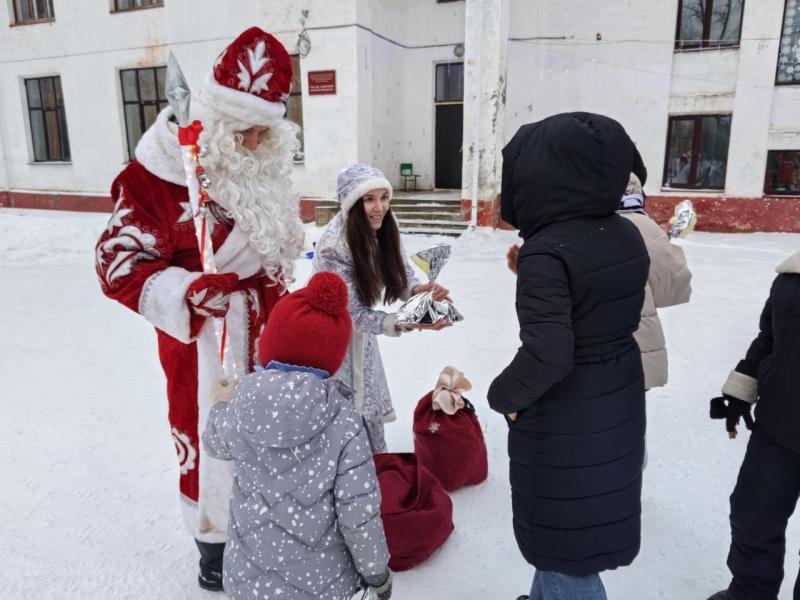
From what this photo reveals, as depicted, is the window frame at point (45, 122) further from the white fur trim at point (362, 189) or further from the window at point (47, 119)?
the white fur trim at point (362, 189)

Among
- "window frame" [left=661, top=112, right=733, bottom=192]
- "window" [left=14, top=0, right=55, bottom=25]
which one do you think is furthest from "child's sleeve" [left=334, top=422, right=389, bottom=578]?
"window" [left=14, top=0, right=55, bottom=25]

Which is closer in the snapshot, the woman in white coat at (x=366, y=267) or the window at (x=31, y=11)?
the woman in white coat at (x=366, y=267)

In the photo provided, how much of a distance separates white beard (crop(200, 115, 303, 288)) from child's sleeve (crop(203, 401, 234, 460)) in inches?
23.8

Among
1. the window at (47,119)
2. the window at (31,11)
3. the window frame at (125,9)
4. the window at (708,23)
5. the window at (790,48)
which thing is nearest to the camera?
the window at (790,48)

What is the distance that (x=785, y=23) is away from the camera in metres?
9.77

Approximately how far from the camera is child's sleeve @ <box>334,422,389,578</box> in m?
1.41

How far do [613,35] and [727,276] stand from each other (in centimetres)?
578

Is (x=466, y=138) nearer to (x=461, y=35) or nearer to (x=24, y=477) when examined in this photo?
(x=461, y=35)

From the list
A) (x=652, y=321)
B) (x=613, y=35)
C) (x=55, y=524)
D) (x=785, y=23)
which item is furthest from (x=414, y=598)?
(x=785, y=23)

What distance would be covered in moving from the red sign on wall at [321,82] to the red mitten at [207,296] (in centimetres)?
972

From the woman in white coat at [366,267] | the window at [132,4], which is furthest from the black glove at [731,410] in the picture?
the window at [132,4]

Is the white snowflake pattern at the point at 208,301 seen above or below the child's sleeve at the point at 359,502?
above

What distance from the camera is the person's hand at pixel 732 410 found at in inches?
74.2

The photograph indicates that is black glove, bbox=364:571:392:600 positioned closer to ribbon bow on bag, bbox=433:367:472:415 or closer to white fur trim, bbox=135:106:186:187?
ribbon bow on bag, bbox=433:367:472:415
